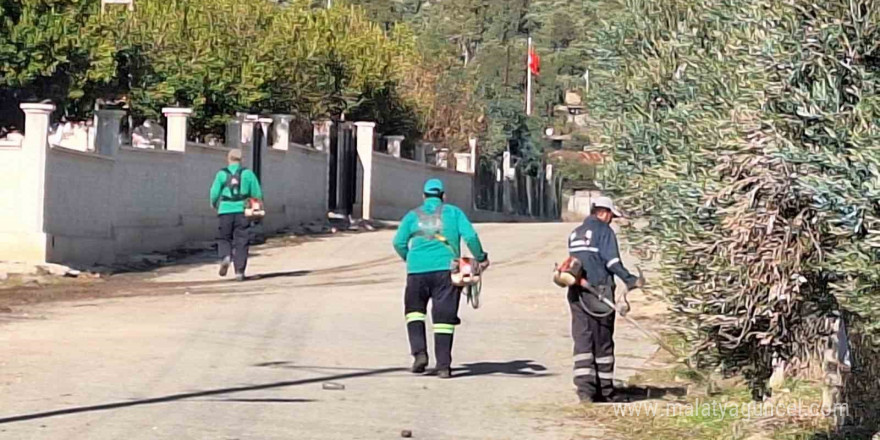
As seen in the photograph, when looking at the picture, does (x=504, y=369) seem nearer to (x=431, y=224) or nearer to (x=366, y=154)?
(x=431, y=224)

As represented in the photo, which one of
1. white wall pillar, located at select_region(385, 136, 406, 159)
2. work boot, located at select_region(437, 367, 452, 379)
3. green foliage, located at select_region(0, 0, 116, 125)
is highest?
green foliage, located at select_region(0, 0, 116, 125)

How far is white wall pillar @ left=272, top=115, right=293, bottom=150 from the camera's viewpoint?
1283 inches

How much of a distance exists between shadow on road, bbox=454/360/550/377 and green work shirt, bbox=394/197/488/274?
3.48 feet

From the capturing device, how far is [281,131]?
3269cm

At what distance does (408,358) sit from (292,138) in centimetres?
2458

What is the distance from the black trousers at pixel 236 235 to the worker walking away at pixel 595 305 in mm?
9781

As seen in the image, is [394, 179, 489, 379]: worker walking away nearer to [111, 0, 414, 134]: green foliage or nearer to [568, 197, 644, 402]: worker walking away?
[568, 197, 644, 402]: worker walking away

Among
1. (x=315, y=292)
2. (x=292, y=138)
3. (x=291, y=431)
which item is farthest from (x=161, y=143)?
(x=291, y=431)

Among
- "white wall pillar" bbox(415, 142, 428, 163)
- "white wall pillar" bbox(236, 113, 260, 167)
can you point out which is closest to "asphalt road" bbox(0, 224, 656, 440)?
"white wall pillar" bbox(236, 113, 260, 167)

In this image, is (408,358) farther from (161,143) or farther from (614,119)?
(161,143)

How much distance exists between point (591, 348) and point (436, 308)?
5.15 ft

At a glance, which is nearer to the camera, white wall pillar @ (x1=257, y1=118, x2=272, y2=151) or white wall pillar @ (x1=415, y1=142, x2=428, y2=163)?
white wall pillar @ (x1=257, y1=118, x2=272, y2=151)

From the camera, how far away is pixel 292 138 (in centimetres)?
3797

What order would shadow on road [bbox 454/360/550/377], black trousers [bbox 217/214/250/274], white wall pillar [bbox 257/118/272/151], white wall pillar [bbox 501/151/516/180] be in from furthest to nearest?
white wall pillar [bbox 501/151/516/180], white wall pillar [bbox 257/118/272/151], black trousers [bbox 217/214/250/274], shadow on road [bbox 454/360/550/377]
